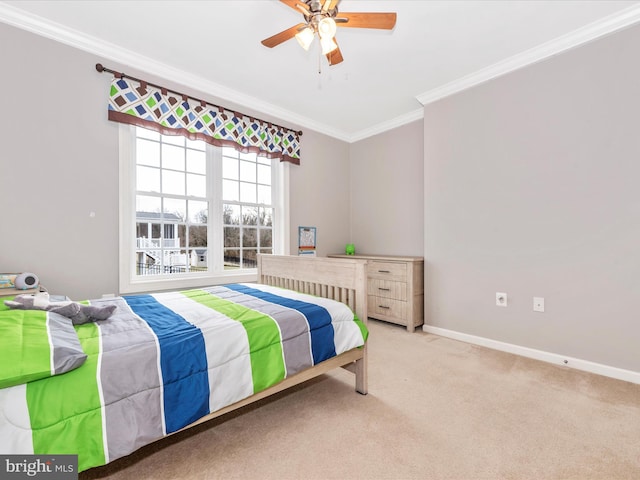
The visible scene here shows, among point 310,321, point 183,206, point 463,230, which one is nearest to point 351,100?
point 463,230

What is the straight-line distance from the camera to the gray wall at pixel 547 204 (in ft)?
7.17

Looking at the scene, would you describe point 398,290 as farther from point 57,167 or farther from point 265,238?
point 57,167

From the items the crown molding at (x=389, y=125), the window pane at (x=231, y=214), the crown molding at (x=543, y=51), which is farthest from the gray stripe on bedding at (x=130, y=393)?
the crown molding at (x=389, y=125)

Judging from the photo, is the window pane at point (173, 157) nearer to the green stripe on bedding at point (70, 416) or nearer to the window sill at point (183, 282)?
the window sill at point (183, 282)

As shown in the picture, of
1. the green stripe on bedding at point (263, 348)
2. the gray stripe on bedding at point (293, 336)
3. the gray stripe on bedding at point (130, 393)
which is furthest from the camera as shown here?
the gray stripe on bedding at point (293, 336)

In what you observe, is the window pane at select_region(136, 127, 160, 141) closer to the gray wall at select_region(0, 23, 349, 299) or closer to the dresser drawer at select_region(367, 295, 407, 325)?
the gray wall at select_region(0, 23, 349, 299)

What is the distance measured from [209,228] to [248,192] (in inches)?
25.5

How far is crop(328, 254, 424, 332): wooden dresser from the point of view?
330 centimetres

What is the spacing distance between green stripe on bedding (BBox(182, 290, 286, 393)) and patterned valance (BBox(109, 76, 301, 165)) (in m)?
2.03

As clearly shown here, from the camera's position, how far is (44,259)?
7.39 feet

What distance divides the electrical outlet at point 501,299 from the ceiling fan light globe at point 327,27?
2.52 m

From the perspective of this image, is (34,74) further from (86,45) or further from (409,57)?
(409,57)

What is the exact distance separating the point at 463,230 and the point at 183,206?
2826mm

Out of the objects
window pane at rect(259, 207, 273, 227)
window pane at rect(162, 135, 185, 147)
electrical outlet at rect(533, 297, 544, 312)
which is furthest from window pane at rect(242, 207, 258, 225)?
electrical outlet at rect(533, 297, 544, 312)
